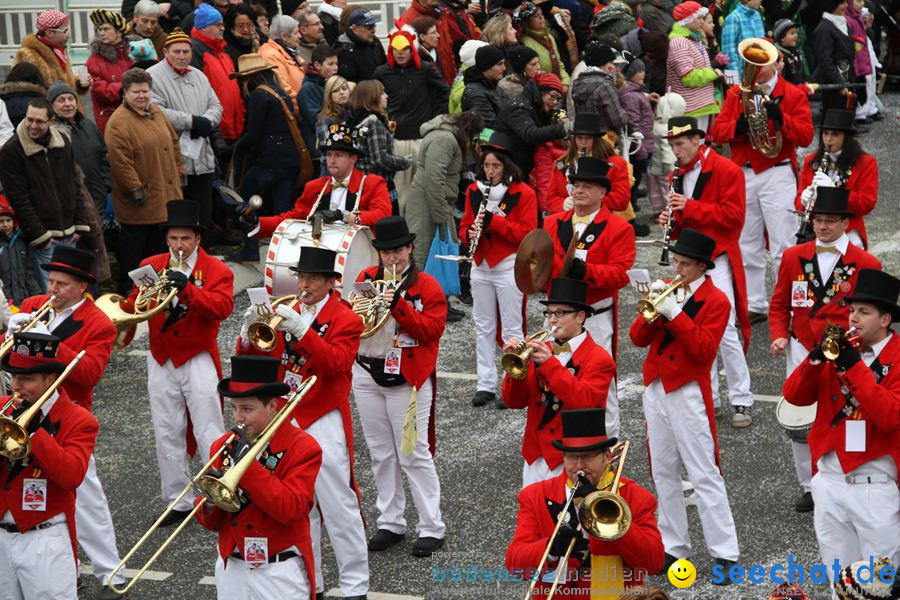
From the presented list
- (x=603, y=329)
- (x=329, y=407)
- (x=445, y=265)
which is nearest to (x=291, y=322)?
(x=329, y=407)

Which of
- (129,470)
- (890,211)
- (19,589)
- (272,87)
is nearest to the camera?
(19,589)

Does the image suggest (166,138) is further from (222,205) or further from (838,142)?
(838,142)

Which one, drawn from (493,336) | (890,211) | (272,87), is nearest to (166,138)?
(272,87)

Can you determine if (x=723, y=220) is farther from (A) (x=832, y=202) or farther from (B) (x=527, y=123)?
(B) (x=527, y=123)

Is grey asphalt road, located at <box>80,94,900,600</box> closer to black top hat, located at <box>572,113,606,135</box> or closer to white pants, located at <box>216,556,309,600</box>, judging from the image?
white pants, located at <box>216,556,309,600</box>

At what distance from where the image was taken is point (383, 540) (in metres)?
9.91

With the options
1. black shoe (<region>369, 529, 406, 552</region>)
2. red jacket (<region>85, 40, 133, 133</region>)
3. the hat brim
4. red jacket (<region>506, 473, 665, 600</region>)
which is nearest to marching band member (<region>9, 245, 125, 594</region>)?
black shoe (<region>369, 529, 406, 552</region>)

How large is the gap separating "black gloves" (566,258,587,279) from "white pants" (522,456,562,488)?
2295mm

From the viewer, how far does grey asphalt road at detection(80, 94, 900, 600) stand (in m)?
9.37

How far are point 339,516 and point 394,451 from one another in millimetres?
928

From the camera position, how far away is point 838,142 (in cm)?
1197

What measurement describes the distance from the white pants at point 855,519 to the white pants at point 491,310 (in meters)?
4.38

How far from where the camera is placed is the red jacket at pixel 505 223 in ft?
39.4

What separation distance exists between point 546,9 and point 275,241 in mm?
7986
